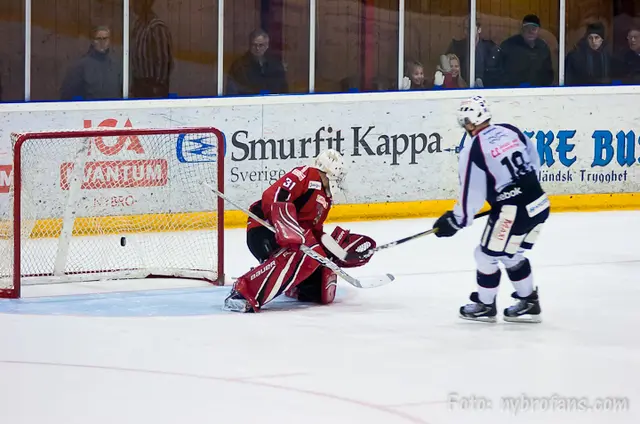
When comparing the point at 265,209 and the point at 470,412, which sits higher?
the point at 265,209

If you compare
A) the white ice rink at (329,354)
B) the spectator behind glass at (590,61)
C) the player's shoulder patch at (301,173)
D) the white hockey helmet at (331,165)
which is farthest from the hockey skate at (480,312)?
the spectator behind glass at (590,61)

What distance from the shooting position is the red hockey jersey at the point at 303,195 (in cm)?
640

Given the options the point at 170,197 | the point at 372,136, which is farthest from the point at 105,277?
the point at 372,136

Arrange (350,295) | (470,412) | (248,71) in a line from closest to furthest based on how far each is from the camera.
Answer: (470,412)
(350,295)
(248,71)

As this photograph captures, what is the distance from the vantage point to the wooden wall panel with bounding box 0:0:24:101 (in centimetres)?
868

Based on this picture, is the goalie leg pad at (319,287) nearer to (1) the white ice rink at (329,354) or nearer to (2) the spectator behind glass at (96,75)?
(1) the white ice rink at (329,354)

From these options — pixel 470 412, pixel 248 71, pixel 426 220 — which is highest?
pixel 248 71

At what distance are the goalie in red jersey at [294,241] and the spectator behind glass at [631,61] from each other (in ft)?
14.4

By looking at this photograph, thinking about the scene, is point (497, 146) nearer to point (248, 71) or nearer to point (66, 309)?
point (66, 309)

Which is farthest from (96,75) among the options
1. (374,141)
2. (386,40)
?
(386,40)

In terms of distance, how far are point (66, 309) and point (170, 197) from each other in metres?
1.94

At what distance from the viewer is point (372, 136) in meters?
9.57

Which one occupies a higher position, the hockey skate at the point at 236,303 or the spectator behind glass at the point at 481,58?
the spectator behind glass at the point at 481,58

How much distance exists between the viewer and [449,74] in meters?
10.0
